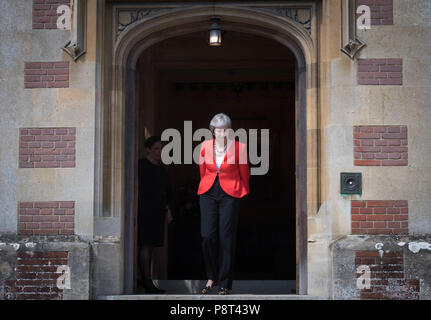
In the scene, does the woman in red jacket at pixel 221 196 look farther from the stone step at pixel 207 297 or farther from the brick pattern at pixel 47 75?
the brick pattern at pixel 47 75

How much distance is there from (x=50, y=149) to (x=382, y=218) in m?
3.57

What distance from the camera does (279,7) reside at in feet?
28.3

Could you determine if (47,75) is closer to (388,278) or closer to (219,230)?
(219,230)

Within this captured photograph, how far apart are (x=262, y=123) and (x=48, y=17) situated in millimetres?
6490

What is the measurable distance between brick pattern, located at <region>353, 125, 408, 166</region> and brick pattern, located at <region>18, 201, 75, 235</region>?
307cm

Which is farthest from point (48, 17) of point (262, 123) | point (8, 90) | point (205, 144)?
point (262, 123)

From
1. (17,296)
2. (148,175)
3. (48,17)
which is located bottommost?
(17,296)

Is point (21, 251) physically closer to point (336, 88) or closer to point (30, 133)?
point (30, 133)

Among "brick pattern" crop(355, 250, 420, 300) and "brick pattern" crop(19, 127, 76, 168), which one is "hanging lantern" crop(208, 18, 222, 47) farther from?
"brick pattern" crop(355, 250, 420, 300)

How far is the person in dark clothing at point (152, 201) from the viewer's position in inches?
363

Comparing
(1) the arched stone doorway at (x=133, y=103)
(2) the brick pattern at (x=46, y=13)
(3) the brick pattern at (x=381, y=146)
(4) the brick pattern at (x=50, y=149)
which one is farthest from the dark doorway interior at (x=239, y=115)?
(3) the brick pattern at (x=381, y=146)

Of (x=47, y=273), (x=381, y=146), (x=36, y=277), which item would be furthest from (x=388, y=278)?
(x=36, y=277)

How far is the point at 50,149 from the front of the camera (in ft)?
27.4

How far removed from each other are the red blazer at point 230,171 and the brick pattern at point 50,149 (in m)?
1.46
